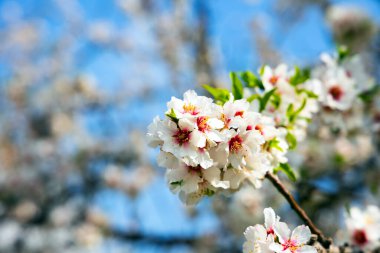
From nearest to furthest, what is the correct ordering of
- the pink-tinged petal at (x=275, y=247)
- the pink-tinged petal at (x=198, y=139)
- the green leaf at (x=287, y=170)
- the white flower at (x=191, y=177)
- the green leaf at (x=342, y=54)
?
the pink-tinged petal at (x=275, y=247) → the pink-tinged petal at (x=198, y=139) → the white flower at (x=191, y=177) → the green leaf at (x=287, y=170) → the green leaf at (x=342, y=54)

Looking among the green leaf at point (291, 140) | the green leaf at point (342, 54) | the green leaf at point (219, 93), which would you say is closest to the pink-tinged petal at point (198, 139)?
the green leaf at point (219, 93)

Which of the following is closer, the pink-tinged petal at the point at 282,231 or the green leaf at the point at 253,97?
the pink-tinged petal at the point at 282,231

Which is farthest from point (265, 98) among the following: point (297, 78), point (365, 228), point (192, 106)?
point (365, 228)

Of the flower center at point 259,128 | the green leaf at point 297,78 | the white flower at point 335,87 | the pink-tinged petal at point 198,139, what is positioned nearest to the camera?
the pink-tinged petal at point 198,139

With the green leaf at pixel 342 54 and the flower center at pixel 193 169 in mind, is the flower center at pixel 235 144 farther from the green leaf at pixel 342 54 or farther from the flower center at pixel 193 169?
the green leaf at pixel 342 54

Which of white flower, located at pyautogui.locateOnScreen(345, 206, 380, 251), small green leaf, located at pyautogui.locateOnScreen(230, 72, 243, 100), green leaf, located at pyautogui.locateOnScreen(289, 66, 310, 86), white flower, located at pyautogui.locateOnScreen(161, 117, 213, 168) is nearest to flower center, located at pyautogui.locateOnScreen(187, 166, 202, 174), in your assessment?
white flower, located at pyautogui.locateOnScreen(161, 117, 213, 168)

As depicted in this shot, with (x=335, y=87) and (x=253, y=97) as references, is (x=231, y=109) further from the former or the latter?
(x=335, y=87)

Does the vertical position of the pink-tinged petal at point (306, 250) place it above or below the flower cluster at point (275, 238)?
below
